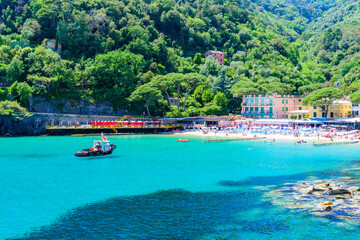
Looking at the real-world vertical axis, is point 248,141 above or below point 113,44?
below

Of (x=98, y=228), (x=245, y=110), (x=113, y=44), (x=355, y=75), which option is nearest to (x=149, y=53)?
(x=113, y=44)

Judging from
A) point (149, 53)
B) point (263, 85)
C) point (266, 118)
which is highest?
point (149, 53)

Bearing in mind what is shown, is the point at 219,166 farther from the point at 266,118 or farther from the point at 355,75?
the point at 355,75

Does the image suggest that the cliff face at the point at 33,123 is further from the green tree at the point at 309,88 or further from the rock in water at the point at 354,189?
the green tree at the point at 309,88

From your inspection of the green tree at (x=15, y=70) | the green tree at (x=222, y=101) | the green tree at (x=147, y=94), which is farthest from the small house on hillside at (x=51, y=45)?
the green tree at (x=222, y=101)

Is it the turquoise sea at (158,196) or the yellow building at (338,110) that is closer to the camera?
the turquoise sea at (158,196)

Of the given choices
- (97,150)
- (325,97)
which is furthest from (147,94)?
(325,97)
